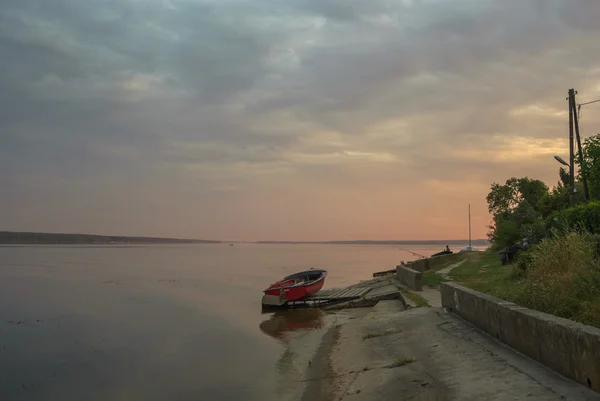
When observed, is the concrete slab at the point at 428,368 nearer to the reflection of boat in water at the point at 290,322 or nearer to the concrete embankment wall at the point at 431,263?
the reflection of boat in water at the point at 290,322

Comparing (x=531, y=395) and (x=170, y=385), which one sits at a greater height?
(x=531, y=395)

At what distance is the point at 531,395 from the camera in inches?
210

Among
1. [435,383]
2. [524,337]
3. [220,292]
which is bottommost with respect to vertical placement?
[220,292]

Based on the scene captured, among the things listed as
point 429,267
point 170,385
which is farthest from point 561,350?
point 429,267

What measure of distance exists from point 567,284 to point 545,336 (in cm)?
216

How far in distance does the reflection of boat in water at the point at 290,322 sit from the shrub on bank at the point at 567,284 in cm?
1036

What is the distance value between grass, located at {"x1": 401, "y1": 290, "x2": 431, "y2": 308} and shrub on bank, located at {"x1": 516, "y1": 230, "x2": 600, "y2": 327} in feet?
19.7

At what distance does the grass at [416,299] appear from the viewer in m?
15.5

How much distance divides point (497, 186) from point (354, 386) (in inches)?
2221

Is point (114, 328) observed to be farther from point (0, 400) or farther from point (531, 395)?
point (531, 395)

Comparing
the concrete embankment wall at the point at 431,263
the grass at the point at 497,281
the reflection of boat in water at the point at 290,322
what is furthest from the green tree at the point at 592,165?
the reflection of boat in water at the point at 290,322

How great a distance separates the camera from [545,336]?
6.18 m

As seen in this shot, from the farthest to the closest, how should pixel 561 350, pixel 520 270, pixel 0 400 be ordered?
pixel 520 270 < pixel 0 400 < pixel 561 350

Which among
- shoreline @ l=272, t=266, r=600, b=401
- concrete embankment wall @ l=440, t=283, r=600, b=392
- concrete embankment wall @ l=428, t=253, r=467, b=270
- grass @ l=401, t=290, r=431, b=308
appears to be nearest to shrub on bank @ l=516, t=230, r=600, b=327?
concrete embankment wall @ l=440, t=283, r=600, b=392
